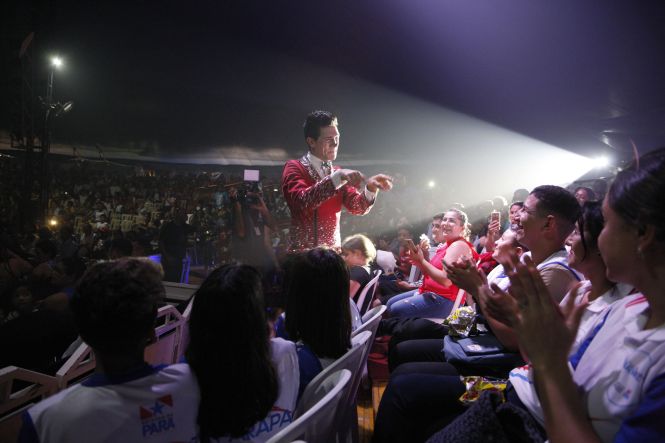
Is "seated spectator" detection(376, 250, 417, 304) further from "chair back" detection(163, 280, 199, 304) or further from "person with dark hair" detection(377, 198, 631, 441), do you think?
"person with dark hair" detection(377, 198, 631, 441)

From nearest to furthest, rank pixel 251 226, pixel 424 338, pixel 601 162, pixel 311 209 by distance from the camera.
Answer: pixel 311 209 → pixel 424 338 → pixel 251 226 → pixel 601 162

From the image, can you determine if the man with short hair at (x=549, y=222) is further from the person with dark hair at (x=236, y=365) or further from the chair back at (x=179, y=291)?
the chair back at (x=179, y=291)

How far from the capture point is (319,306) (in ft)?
4.45

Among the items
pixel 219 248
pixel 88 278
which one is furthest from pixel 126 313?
pixel 219 248

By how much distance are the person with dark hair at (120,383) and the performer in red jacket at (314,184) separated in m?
0.98

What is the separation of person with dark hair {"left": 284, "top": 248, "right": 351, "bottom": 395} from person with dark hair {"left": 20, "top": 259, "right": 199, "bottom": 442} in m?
0.47

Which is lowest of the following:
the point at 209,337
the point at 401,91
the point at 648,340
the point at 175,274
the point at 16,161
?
the point at 175,274

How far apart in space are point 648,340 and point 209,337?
3.17 ft

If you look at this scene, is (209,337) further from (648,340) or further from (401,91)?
(401,91)

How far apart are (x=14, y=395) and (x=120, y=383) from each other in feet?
2.15

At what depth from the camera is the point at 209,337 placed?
971mm

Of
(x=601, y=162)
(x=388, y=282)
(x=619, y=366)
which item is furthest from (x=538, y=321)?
(x=601, y=162)

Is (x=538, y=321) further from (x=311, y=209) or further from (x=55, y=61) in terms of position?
(x=55, y=61)

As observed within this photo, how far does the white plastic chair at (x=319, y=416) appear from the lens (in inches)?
28.4
